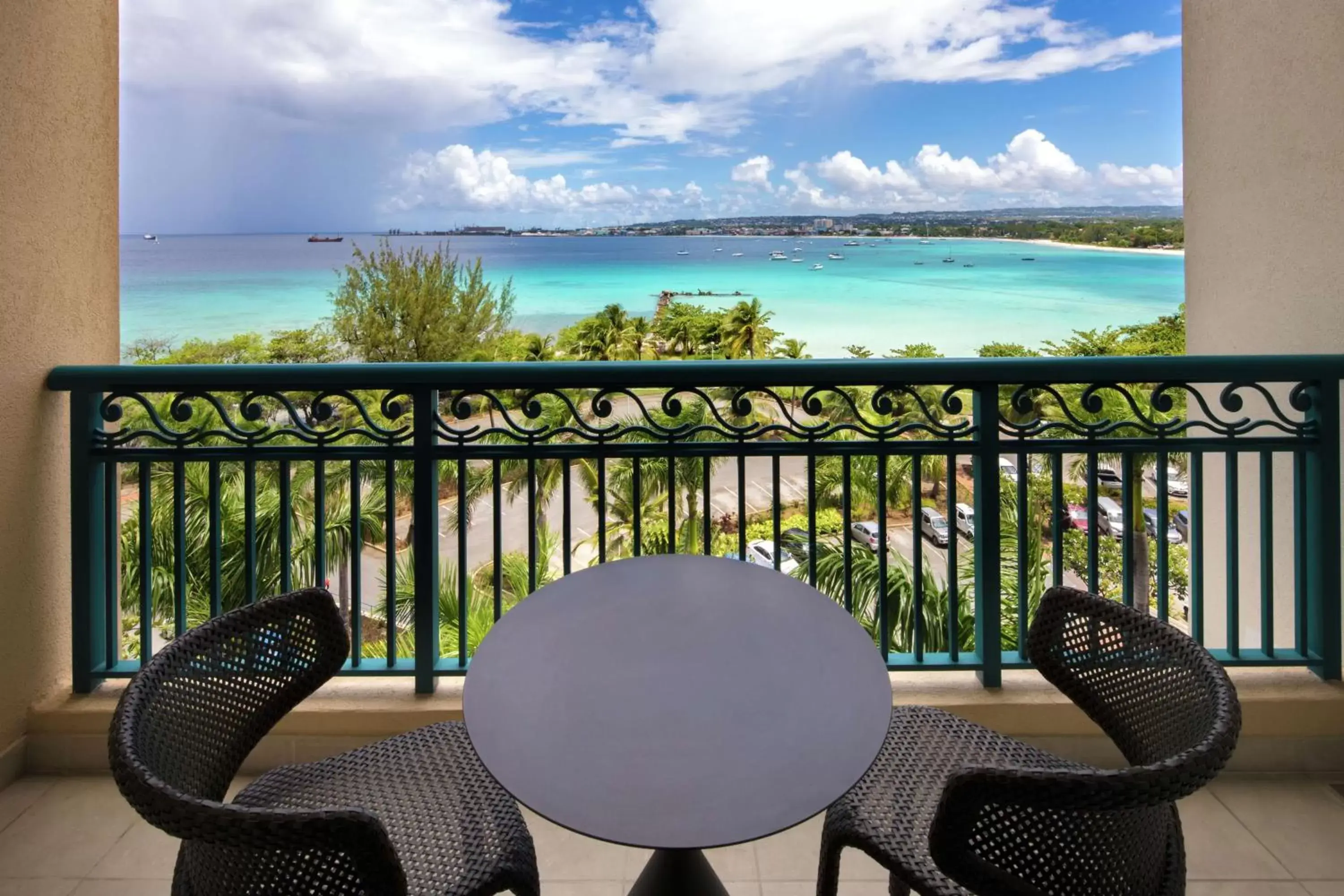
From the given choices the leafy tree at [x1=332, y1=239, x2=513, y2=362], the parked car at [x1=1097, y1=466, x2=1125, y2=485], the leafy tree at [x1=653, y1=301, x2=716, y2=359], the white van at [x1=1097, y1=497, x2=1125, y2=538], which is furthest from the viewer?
the leafy tree at [x1=332, y1=239, x2=513, y2=362]

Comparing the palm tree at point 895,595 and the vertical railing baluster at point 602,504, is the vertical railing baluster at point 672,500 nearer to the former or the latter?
the vertical railing baluster at point 602,504

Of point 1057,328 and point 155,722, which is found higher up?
point 1057,328

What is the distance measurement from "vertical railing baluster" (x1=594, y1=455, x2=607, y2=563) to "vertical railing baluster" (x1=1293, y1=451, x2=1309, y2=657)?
171 cm

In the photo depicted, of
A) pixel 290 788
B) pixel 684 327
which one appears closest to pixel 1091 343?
pixel 684 327

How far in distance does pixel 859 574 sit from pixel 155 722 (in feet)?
34.7

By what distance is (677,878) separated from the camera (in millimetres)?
1022

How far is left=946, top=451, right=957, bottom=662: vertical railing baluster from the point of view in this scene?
6.74 feet

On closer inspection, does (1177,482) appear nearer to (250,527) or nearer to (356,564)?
(356,564)

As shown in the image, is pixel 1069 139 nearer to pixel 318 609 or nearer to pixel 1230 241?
pixel 1230 241

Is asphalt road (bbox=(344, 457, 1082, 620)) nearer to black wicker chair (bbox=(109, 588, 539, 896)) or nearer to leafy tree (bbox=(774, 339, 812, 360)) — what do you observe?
leafy tree (bbox=(774, 339, 812, 360))

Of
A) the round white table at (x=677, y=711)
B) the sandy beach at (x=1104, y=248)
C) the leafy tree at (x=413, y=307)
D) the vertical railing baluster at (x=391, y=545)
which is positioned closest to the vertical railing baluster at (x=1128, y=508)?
the round white table at (x=677, y=711)

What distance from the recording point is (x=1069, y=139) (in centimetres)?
3984

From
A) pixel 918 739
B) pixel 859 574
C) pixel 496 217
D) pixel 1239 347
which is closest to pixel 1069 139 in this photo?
pixel 496 217

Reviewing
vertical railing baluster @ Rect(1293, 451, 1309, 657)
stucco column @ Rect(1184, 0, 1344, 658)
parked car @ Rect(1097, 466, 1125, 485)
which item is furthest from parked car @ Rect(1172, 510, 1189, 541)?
vertical railing baluster @ Rect(1293, 451, 1309, 657)
